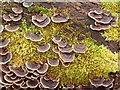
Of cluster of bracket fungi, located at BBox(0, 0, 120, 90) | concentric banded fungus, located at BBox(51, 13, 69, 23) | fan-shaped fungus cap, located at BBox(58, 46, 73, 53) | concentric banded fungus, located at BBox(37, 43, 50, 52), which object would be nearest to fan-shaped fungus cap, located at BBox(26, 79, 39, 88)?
cluster of bracket fungi, located at BBox(0, 0, 120, 90)

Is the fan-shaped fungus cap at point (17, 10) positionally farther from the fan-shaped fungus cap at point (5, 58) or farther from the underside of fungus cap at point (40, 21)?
the fan-shaped fungus cap at point (5, 58)

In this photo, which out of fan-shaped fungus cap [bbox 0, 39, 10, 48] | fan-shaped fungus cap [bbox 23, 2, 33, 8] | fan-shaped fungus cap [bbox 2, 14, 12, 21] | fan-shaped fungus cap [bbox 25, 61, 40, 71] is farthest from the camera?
fan-shaped fungus cap [bbox 23, 2, 33, 8]

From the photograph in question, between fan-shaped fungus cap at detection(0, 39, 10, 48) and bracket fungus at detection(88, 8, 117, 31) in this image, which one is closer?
fan-shaped fungus cap at detection(0, 39, 10, 48)

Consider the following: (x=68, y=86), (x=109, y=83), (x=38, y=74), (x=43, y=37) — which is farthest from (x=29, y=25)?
(x=109, y=83)

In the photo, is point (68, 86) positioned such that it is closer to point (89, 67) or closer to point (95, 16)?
point (89, 67)

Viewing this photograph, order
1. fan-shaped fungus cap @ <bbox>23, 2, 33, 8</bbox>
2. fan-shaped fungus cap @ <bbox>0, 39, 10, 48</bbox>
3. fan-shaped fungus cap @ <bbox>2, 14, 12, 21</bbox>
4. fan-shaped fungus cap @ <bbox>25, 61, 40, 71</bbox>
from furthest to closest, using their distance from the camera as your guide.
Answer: fan-shaped fungus cap @ <bbox>23, 2, 33, 8</bbox> < fan-shaped fungus cap @ <bbox>2, 14, 12, 21</bbox> < fan-shaped fungus cap @ <bbox>0, 39, 10, 48</bbox> < fan-shaped fungus cap @ <bbox>25, 61, 40, 71</bbox>

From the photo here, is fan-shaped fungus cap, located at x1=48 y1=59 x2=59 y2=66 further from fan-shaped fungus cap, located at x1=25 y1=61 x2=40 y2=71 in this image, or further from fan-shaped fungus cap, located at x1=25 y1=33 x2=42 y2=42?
fan-shaped fungus cap, located at x1=25 y1=33 x2=42 y2=42

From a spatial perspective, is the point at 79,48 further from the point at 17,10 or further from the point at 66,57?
the point at 17,10
